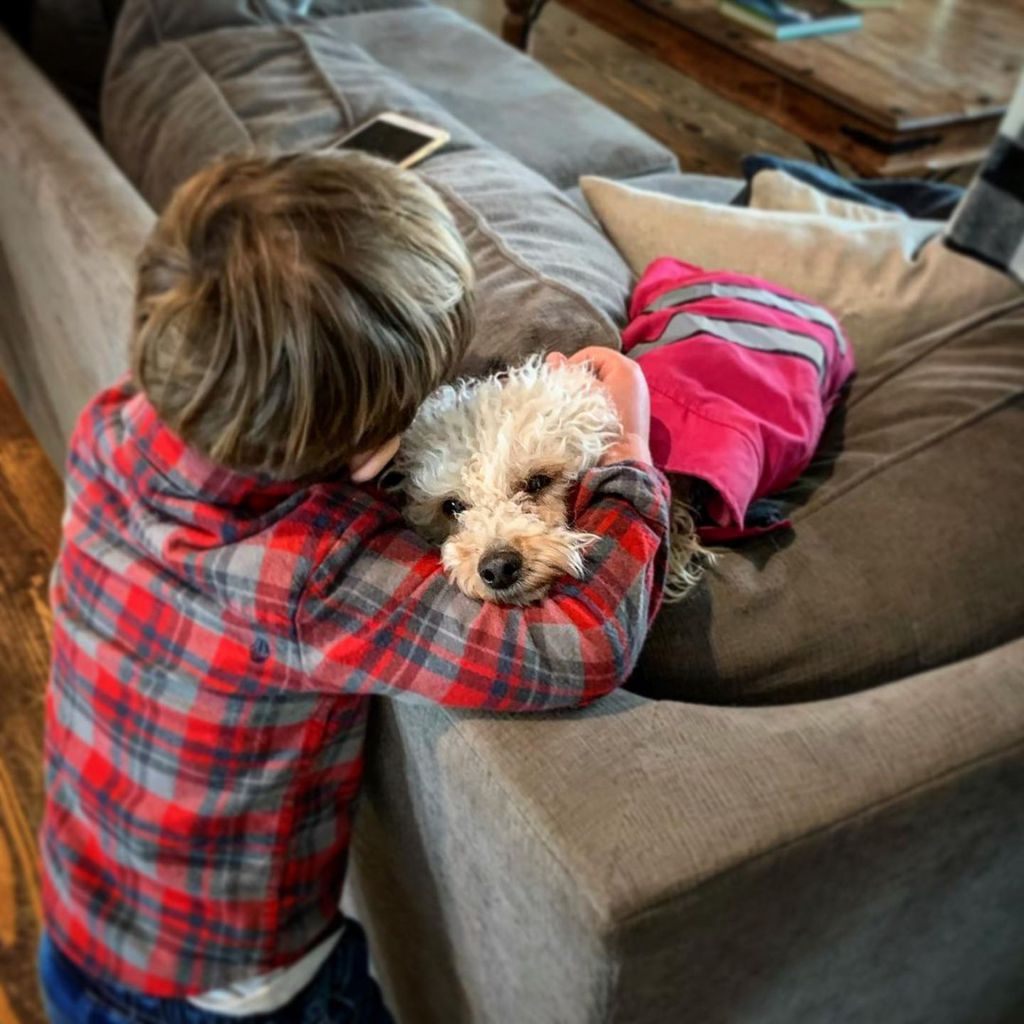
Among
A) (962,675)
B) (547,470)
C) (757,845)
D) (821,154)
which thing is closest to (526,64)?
(821,154)

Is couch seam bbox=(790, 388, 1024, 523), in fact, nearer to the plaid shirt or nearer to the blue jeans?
the plaid shirt

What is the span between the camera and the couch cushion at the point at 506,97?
1.73 m

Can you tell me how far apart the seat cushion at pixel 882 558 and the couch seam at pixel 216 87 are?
2.58ft

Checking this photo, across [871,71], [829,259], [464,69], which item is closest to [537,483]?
[829,259]

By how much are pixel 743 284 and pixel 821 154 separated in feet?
5.70

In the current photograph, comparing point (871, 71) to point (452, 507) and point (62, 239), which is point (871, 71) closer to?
point (62, 239)

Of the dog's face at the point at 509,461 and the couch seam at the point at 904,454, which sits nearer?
the dog's face at the point at 509,461

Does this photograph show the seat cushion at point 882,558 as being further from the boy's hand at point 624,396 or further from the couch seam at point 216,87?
the couch seam at point 216,87

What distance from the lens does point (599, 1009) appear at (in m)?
0.69

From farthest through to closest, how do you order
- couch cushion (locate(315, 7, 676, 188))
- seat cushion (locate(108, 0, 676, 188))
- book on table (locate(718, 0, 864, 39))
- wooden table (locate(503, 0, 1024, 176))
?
book on table (locate(718, 0, 864, 39)) → wooden table (locate(503, 0, 1024, 176)) → couch cushion (locate(315, 7, 676, 188)) → seat cushion (locate(108, 0, 676, 188))

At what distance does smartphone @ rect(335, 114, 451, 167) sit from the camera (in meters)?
1.29

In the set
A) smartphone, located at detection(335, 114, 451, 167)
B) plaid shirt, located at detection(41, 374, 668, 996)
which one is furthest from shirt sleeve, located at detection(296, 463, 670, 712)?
smartphone, located at detection(335, 114, 451, 167)

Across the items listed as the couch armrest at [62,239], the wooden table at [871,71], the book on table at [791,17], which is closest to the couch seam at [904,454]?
the couch armrest at [62,239]

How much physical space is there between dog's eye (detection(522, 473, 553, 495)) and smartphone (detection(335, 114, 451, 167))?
582 millimetres
